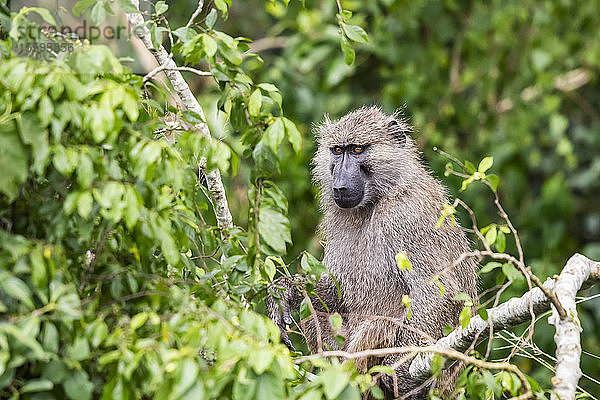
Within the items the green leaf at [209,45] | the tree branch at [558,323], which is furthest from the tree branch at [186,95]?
the tree branch at [558,323]

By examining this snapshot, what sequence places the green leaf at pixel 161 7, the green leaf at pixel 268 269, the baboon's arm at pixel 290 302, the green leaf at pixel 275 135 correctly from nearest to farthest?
the green leaf at pixel 275 135
the green leaf at pixel 161 7
the green leaf at pixel 268 269
the baboon's arm at pixel 290 302

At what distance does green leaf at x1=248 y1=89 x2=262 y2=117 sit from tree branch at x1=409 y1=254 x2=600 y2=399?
98 cm

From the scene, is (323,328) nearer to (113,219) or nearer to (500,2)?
(113,219)

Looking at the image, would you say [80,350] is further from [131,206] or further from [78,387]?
[131,206]

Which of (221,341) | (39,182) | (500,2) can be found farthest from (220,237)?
(500,2)

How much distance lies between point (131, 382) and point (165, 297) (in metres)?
0.32

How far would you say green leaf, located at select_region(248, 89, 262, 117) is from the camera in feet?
8.21

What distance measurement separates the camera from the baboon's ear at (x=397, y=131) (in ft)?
14.2

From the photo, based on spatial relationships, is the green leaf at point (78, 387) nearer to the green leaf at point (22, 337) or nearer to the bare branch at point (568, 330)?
the green leaf at point (22, 337)

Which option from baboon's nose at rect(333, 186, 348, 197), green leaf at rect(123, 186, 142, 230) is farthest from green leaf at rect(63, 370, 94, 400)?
baboon's nose at rect(333, 186, 348, 197)

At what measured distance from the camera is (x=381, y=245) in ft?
13.2

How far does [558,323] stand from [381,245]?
4.77 feet

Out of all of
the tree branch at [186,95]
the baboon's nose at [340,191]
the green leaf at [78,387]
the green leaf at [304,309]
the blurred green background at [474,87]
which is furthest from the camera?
the blurred green background at [474,87]

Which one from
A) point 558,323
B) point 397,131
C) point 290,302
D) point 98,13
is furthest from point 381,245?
point 98,13
